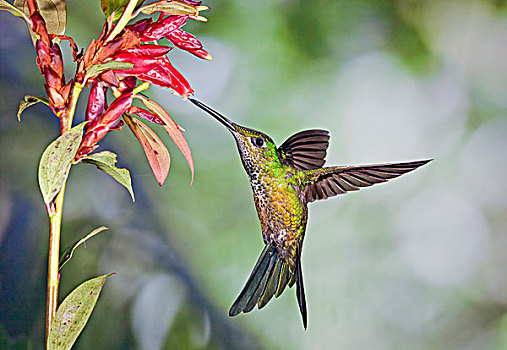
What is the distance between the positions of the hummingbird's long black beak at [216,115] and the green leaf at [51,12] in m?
0.50

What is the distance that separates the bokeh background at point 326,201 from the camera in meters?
1.23

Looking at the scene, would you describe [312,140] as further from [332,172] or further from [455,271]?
[455,271]

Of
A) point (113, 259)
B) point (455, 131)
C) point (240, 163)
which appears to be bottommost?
point (113, 259)

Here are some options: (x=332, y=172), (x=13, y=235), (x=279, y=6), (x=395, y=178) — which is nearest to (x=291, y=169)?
(x=332, y=172)

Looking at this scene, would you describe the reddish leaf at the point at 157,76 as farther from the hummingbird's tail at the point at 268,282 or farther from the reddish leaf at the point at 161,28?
the hummingbird's tail at the point at 268,282

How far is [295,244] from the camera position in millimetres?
Answer: 1210

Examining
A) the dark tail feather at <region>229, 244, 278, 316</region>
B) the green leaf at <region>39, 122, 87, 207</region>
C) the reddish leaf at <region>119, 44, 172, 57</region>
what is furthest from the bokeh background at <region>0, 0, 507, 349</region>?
the green leaf at <region>39, 122, 87, 207</region>

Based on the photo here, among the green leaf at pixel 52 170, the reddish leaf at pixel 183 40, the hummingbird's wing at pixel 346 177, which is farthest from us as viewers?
the hummingbird's wing at pixel 346 177

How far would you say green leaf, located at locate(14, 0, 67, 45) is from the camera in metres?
0.75

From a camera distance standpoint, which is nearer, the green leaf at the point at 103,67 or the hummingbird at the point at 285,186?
the green leaf at the point at 103,67

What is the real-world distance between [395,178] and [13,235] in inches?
40.6

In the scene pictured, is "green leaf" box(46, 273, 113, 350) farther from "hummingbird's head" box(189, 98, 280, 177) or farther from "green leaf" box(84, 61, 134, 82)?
"hummingbird's head" box(189, 98, 280, 177)

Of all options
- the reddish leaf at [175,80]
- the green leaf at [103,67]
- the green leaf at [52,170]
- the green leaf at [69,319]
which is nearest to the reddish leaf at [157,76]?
the reddish leaf at [175,80]

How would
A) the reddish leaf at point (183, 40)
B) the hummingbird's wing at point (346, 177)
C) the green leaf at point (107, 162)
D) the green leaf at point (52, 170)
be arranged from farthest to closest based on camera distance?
the hummingbird's wing at point (346, 177) < the reddish leaf at point (183, 40) < the green leaf at point (107, 162) < the green leaf at point (52, 170)
